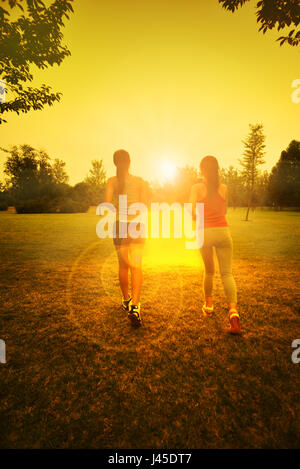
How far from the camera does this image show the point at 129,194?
3.25 meters

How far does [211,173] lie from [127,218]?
1.36 meters

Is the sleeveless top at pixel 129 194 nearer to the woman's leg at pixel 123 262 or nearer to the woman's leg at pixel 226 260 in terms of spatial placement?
the woman's leg at pixel 123 262

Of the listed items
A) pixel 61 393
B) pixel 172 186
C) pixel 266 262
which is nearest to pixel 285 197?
pixel 172 186

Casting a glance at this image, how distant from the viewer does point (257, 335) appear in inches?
114

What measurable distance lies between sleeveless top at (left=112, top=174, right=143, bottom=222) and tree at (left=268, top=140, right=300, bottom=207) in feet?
161

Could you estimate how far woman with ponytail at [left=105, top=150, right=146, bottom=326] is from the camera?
3197 millimetres

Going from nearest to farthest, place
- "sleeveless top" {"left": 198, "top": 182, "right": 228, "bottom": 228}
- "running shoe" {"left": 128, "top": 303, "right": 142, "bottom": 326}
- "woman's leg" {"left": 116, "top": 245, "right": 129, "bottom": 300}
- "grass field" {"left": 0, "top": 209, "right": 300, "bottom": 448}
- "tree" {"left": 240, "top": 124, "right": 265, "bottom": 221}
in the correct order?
"grass field" {"left": 0, "top": 209, "right": 300, "bottom": 448} → "sleeveless top" {"left": 198, "top": 182, "right": 228, "bottom": 228} → "running shoe" {"left": 128, "top": 303, "right": 142, "bottom": 326} → "woman's leg" {"left": 116, "top": 245, "right": 129, "bottom": 300} → "tree" {"left": 240, "top": 124, "right": 265, "bottom": 221}

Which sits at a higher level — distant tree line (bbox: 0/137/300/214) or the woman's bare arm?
distant tree line (bbox: 0/137/300/214)

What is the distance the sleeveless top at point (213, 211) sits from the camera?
2996 millimetres

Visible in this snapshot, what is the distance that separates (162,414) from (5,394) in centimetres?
145

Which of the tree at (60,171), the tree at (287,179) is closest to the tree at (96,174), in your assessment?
the tree at (60,171)

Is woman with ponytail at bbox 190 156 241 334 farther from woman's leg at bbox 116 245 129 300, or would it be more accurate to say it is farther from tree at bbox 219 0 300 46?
tree at bbox 219 0 300 46

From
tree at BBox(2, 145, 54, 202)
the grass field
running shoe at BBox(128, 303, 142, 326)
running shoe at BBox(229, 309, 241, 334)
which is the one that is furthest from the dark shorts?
tree at BBox(2, 145, 54, 202)

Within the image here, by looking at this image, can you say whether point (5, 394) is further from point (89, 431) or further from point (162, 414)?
point (162, 414)
